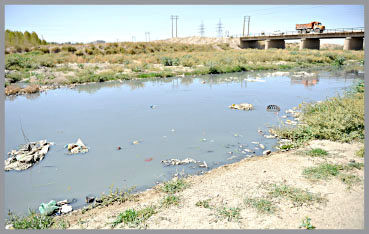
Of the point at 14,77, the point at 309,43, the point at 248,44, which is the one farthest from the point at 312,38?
the point at 14,77

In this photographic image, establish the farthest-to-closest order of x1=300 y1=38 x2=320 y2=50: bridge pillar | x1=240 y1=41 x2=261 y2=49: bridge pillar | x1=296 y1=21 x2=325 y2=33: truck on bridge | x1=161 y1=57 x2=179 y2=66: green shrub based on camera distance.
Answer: x1=240 y1=41 x2=261 y2=49: bridge pillar, x1=296 y1=21 x2=325 y2=33: truck on bridge, x1=300 y1=38 x2=320 y2=50: bridge pillar, x1=161 y1=57 x2=179 y2=66: green shrub

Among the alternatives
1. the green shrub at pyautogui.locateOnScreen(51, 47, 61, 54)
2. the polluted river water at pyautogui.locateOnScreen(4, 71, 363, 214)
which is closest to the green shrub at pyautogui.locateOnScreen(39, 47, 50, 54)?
the green shrub at pyautogui.locateOnScreen(51, 47, 61, 54)

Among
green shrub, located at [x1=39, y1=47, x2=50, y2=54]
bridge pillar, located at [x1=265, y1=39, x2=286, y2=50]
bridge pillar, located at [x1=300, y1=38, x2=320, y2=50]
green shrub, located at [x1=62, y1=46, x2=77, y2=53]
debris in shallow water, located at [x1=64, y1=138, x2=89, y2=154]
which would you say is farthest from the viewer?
bridge pillar, located at [x1=265, y1=39, x2=286, y2=50]

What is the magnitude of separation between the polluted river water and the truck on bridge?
37679 millimetres

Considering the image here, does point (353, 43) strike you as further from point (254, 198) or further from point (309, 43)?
point (254, 198)

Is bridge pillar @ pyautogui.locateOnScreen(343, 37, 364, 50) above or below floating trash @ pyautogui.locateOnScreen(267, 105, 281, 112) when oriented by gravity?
above

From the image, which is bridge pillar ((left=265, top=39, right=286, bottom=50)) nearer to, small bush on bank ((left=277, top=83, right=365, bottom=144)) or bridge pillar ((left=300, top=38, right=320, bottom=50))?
bridge pillar ((left=300, top=38, right=320, bottom=50))

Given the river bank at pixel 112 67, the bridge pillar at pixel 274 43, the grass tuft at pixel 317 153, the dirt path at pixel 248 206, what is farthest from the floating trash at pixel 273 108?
the bridge pillar at pixel 274 43

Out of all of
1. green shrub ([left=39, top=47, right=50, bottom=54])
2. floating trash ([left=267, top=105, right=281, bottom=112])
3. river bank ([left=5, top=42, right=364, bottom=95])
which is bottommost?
floating trash ([left=267, top=105, right=281, bottom=112])

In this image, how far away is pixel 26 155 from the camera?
18.9ft

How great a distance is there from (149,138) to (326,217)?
4610 mm

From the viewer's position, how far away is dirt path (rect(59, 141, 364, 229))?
3328 millimetres

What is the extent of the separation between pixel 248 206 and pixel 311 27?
5202cm

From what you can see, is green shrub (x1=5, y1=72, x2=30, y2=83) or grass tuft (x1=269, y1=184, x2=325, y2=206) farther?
green shrub (x1=5, y1=72, x2=30, y2=83)
